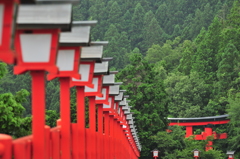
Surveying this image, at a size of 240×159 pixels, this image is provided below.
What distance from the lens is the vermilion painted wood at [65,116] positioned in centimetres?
1198

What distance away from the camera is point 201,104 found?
409ft

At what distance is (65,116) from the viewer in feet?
39.1

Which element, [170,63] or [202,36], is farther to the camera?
[170,63]

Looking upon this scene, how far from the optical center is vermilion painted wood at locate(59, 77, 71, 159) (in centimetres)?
1198

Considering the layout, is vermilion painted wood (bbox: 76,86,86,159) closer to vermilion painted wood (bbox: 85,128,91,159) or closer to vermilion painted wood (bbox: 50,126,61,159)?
vermilion painted wood (bbox: 85,128,91,159)

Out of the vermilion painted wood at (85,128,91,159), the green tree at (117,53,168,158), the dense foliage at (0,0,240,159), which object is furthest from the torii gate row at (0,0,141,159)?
the green tree at (117,53,168,158)

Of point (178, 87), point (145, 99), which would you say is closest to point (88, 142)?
point (145, 99)

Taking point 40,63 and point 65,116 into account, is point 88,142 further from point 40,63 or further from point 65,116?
point 40,63

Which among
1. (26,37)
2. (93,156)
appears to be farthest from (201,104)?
(26,37)

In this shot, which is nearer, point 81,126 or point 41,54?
point 41,54

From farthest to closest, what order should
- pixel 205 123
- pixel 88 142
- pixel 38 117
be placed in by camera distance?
1. pixel 205 123
2. pixel 88 142
3. pixel 38 117

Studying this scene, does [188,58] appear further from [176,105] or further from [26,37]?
[26,37]

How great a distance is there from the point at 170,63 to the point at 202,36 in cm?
1407

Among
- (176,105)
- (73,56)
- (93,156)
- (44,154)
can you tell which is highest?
(73,56)
